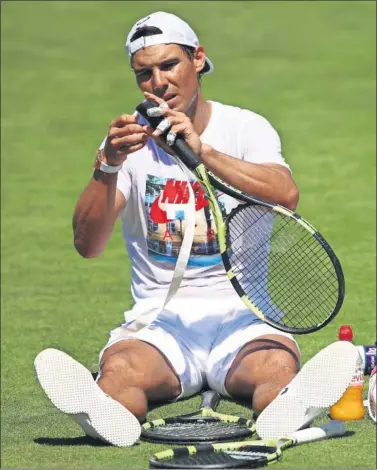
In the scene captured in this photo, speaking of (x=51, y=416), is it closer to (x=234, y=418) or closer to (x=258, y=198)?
(x=234, y=418)

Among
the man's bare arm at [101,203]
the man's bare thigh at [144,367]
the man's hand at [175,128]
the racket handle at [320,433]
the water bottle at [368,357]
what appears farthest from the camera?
the water bottle at [368,357]

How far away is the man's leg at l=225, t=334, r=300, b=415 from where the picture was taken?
6.83 m

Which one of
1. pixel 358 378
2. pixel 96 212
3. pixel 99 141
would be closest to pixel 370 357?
pixel 358 378

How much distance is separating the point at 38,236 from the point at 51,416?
5.10 meters

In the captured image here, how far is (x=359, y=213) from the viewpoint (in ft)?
40.8

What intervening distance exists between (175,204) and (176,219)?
0.08m

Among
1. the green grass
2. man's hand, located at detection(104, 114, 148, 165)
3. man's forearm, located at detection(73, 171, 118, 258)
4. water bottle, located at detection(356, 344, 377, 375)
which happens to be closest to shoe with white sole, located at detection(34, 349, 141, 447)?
the green grass

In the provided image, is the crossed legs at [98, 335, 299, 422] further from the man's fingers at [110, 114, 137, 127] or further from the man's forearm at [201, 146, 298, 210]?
the man's fingers at [110, 114, 137, 127]

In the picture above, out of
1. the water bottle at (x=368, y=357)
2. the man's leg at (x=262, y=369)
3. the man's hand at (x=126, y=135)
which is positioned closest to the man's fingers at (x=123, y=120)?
the man's hand at (x=126, y=135)

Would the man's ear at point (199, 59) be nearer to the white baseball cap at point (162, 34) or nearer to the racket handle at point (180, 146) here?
the white baseball cap at point (162, 34)

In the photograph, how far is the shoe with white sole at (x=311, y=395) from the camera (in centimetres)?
643

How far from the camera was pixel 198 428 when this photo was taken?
666 cm

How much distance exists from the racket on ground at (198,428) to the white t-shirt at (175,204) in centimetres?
80

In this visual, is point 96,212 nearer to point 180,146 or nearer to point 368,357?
point 180,146
